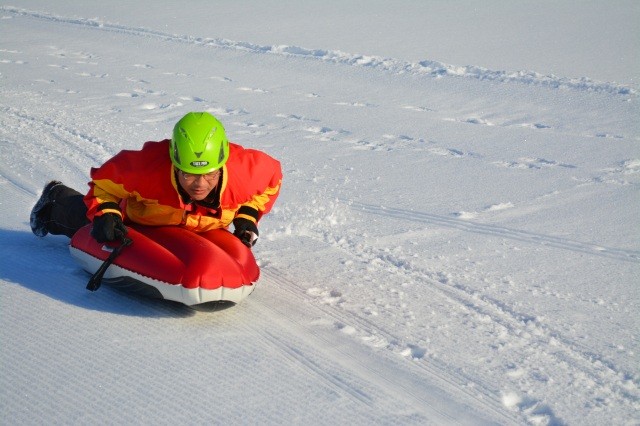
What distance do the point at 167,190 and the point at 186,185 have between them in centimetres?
12

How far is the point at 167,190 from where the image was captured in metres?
3.53

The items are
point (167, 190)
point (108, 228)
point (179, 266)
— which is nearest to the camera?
point (179, 266)

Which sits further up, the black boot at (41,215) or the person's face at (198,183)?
the person's face at (198,183)

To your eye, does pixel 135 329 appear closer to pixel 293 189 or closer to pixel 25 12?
pixel 293 189

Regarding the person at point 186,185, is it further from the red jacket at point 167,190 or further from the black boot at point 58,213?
the black boot at point 58,213

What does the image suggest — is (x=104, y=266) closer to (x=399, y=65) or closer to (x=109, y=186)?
(x=109, y=186)

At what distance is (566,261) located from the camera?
4.50m

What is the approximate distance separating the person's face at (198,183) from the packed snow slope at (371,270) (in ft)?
1.84

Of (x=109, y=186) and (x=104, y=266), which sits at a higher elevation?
(x=109, y=186)

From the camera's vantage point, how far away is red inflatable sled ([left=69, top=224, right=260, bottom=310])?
128 inches

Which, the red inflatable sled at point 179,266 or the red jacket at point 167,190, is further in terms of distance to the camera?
the red jacket at point 167,190

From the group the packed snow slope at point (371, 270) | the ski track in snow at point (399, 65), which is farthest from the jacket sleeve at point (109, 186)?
the ski track in snow at point (399, 65)

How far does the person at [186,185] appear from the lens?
3.37m

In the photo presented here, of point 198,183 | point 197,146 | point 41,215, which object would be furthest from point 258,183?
point 41,215
